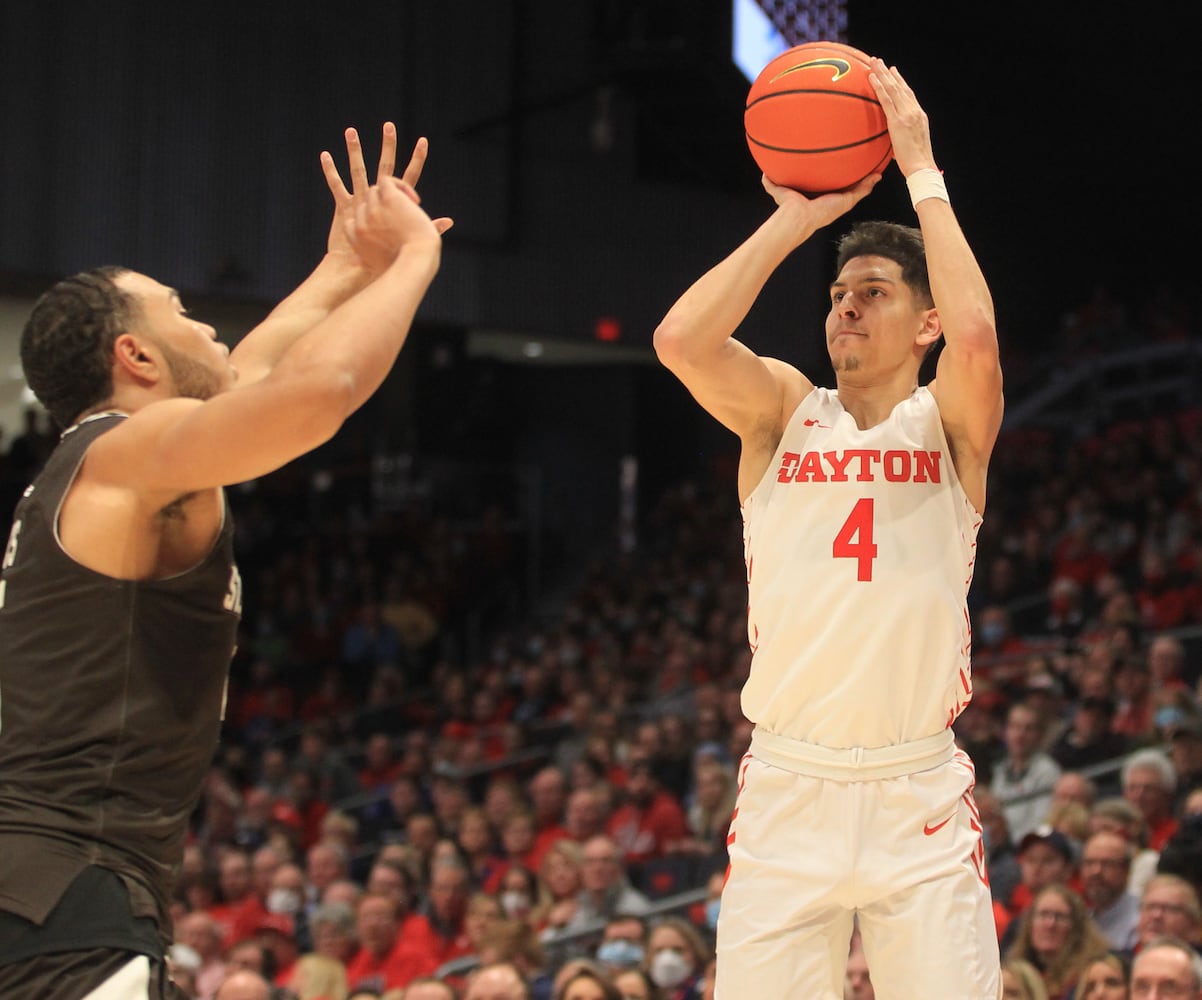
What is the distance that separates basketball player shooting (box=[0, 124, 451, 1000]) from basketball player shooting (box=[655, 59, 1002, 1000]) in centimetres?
122

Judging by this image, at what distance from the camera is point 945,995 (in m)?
3.34

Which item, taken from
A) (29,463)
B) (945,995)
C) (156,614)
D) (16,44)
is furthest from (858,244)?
(29,463)

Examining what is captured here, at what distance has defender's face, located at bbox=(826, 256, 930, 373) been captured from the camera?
3797 mm

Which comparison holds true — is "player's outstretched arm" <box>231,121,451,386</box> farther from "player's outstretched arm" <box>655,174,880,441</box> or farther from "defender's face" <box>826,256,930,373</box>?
"defender's face" <box>826,256,930,373</box>

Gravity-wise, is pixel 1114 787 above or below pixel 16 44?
below

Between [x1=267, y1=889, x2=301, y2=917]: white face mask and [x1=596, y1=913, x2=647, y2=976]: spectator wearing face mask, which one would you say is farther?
[x1=267, y1=889, x2=301, y2=917]: white face mask

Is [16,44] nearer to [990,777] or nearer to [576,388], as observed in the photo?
[576,388]

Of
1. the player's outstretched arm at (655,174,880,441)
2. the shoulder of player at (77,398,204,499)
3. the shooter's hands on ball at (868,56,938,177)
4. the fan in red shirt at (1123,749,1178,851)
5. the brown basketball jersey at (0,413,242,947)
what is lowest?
the fan in red shirt at (1123,749,1178,851)

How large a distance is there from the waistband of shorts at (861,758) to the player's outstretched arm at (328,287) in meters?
1.43

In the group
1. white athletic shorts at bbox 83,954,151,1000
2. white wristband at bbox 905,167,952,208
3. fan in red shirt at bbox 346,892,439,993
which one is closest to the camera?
white athletic shorts at bbox 83,954,151,1000

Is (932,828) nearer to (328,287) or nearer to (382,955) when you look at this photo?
(328,287)

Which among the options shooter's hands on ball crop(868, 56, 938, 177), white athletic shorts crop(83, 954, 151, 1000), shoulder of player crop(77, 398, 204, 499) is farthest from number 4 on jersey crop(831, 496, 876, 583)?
white athletic shorts crop(83, 954, 151, 1000)

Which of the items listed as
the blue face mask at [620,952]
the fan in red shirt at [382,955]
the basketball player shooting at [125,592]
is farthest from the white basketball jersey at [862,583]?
the fan in red shirt at [382,955]

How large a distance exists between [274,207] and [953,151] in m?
8.69
